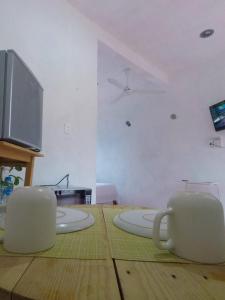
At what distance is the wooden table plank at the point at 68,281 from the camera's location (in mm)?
263

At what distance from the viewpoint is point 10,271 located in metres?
0.32

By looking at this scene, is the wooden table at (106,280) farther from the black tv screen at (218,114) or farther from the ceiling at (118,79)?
the black tv screen at (218,114)

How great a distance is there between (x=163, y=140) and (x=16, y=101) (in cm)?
313

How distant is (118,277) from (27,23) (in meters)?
1.97

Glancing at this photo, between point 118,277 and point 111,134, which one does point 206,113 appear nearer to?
point 111,134

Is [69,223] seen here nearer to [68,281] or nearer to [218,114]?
[68,281]

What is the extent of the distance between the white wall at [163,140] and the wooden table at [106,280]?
307 cm

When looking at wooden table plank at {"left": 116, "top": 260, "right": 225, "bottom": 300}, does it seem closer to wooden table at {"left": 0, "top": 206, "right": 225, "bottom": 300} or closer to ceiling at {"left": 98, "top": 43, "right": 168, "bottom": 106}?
wooden table at {"left": 0, "top": 206, "right": 225, "bottom": 300}

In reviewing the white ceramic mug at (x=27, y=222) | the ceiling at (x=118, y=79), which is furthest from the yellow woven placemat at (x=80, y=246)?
the ceiling at (x=118, y=79)

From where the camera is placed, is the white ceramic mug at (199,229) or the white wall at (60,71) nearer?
the white ceramic mug at (199,229)

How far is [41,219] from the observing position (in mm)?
411

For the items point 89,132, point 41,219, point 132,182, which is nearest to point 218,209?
point 41,219

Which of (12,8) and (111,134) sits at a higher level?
(12,8)

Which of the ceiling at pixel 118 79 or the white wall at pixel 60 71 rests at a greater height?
the ceiling at pixel 118 79
